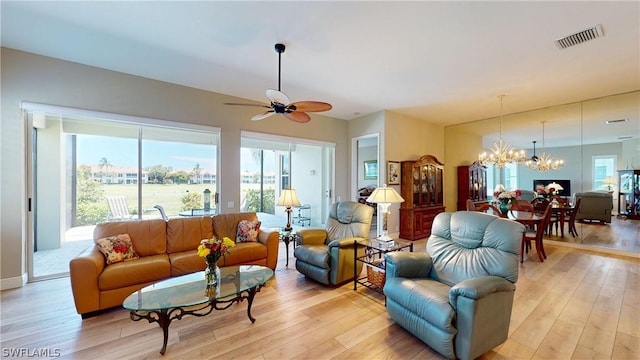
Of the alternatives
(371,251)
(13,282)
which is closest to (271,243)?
(371,251)

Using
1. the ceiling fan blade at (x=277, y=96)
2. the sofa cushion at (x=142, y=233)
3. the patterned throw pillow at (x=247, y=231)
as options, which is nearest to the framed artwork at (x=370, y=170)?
the patterned throw pillow at (x=247, y=231)

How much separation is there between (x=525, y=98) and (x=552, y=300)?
3.73m

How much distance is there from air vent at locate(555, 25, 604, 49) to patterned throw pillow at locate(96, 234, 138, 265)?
5.63 metres

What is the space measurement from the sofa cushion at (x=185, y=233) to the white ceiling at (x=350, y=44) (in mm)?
2278

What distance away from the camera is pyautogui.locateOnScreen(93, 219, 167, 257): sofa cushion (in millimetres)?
3072

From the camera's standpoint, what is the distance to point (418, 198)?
6004 mm

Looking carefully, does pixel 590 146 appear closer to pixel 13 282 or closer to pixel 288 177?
pixel 288 177

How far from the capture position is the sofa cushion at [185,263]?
300 centimetres

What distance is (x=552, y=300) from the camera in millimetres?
2867

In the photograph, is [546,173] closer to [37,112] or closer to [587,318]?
[587,318]

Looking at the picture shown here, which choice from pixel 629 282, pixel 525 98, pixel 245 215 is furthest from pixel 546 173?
pixel 245 215

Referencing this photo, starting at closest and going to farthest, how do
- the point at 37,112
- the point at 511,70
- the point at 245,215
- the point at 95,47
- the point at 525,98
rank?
1. the point at 95,47
2. the point at 37,112
3. the point at 511,70
4. the point at 245,215
5. the point at 525,98

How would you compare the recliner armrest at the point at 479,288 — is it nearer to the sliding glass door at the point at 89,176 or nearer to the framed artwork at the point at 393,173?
the framed artwork at the point at 393,173

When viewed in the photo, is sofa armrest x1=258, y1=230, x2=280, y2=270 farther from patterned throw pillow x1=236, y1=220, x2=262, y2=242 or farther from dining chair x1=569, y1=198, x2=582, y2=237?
dining chair x1=569, y1=198, x2=582, y2=237
